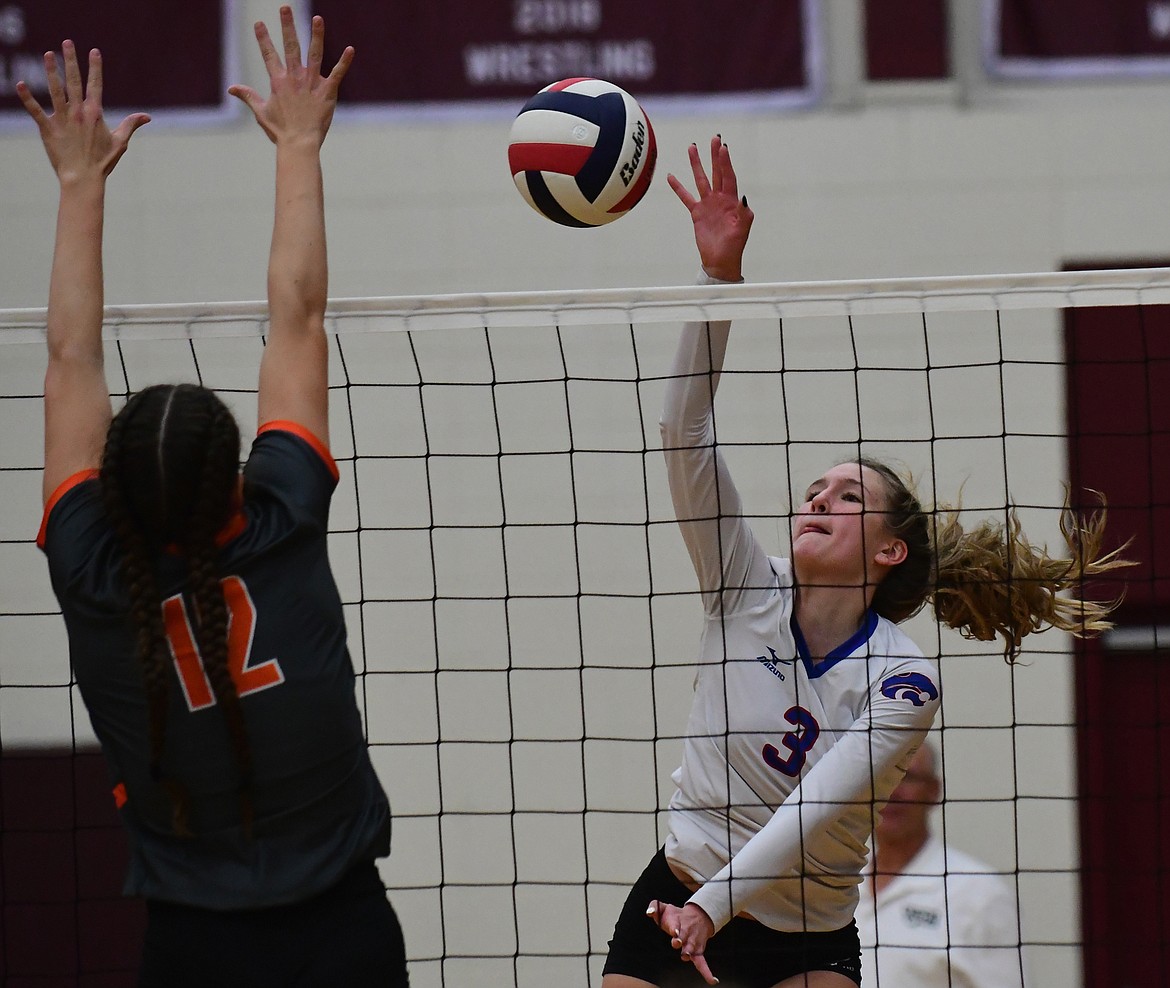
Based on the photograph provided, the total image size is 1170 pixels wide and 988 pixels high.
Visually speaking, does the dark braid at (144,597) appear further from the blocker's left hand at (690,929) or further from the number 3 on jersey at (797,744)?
the number 3 on jersey at (797,744)

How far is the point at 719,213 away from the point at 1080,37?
2.92 m

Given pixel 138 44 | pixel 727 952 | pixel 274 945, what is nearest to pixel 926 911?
pixel 727 952

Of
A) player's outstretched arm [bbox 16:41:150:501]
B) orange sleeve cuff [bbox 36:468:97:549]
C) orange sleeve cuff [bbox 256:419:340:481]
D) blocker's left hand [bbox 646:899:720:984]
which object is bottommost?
blocker's left hand [bbox 646:899:720:984]

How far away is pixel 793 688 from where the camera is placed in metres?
2.93

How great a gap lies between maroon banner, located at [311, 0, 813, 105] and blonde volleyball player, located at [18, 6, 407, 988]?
3443 millimetres

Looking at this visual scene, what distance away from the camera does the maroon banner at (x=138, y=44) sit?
5195 millimetres

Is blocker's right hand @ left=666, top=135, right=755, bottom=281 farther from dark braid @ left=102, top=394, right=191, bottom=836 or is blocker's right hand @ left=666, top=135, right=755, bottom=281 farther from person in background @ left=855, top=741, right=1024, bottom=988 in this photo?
person in background @ left=855, top=741, right=1024, bottom=988

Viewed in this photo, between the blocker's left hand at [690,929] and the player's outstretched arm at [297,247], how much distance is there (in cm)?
109

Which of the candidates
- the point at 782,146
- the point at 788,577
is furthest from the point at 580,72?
the point at 788,577

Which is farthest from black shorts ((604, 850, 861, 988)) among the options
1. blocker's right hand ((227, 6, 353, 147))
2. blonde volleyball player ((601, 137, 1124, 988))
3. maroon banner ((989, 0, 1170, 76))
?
maroon banner ((989, 0, 1170, 76))

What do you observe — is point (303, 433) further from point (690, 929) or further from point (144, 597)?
point (690, 929)

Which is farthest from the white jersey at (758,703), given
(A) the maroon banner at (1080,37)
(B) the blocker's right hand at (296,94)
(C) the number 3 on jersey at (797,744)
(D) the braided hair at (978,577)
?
(A) the maroon banner at (1080,37)

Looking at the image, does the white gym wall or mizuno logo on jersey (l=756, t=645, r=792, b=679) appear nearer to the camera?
mizuno logo on jersey (l=756, t=645, r=792, b=679)

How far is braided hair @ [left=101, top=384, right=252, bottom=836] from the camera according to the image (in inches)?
73.9
